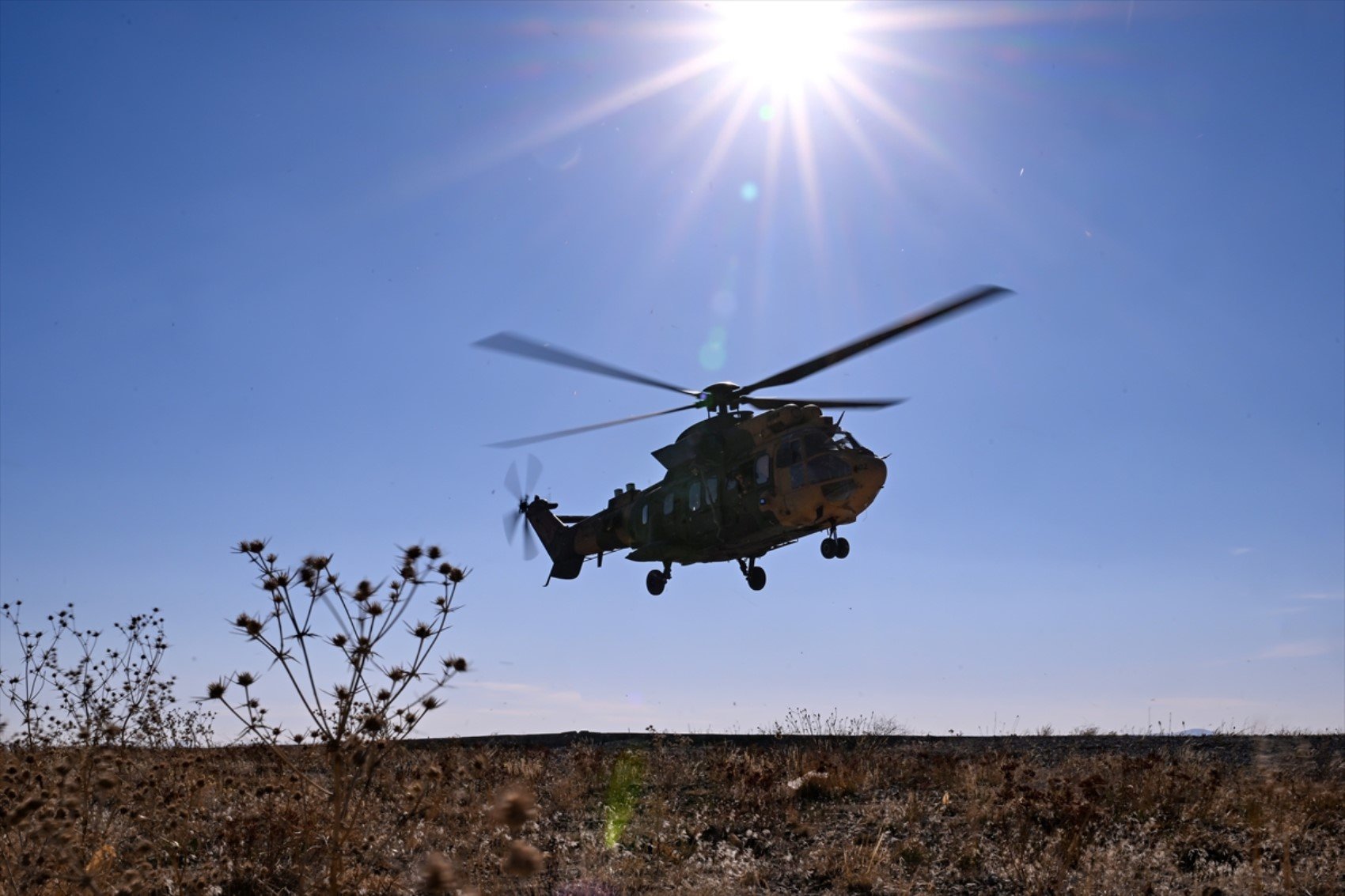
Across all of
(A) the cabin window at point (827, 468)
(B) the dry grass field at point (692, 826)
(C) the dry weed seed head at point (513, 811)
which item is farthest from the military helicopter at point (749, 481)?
(C) the dry weed seed head at point (513, 811)

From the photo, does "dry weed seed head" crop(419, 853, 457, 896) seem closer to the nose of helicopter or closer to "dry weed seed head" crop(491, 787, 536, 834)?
"dry weed seed head" crop(491, 787, 536, 834)

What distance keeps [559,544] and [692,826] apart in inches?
575

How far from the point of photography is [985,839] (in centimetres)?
816

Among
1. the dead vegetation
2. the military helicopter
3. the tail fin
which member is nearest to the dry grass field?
the dead vegetation

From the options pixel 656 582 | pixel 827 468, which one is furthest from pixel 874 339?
pixel 656 582

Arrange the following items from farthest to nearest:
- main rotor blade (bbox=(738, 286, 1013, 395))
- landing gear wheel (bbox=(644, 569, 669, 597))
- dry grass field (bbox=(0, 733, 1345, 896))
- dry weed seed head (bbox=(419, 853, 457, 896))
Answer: landing gear wheel (bbox=(644, 569, 669, 597)), main rotor blade (bbox=(738, 286, 1013, 395)), dry grass field (bbox=(0, 733, 1345, 896)), dry weed seed head (bbox=(419, 853, 457, 896))

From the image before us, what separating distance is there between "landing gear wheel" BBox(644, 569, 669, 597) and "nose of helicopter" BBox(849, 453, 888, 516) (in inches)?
193

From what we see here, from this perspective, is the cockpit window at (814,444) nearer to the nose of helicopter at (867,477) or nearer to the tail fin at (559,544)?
the nose of helicopter at (867,477)

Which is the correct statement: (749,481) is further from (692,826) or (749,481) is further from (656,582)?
(692,826)

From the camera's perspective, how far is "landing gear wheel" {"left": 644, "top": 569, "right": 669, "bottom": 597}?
20.0 m

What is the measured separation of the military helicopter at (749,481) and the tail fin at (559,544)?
196cm

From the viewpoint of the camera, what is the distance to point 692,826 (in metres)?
8.62

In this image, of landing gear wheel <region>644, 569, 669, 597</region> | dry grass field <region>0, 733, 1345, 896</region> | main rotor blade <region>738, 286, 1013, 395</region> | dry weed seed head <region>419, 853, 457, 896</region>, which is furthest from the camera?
landing gear wheel <region>644, 569, 669, 597</region>

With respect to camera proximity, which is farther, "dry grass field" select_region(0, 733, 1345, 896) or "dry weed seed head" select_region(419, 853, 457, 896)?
"dry grass field" select_region(0, 733, 1345, 896)
